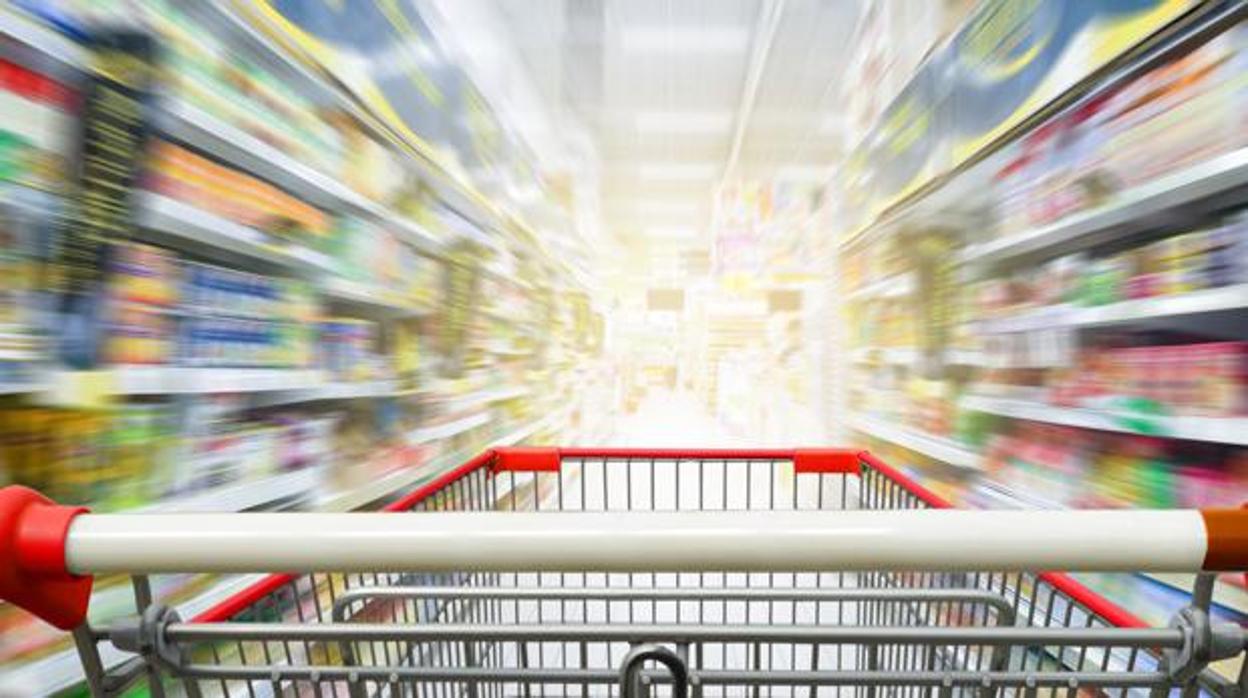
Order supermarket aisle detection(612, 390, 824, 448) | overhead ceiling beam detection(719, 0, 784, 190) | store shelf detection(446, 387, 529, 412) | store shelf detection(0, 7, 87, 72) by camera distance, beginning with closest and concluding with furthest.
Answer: store shelf detection(0, 7, 87, 72) < store shelf detection(446, 387, 529, 412) < overhead ceiling beam detection(719, 0, 784, 190) < supermarket aisle detection(612, 390, 824, 448)

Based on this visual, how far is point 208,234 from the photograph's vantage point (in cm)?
95

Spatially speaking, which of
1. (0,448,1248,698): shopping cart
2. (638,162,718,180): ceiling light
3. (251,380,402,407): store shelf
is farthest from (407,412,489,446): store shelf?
(638,162,718,180): ceiling light

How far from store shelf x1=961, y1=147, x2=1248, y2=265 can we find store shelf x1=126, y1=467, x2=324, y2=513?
1.79 metres

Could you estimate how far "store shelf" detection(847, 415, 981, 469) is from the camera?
1.72m

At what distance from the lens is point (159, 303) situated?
89cm

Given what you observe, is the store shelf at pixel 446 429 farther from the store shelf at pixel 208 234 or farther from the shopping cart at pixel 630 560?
the shopping cart at pixel 630 560

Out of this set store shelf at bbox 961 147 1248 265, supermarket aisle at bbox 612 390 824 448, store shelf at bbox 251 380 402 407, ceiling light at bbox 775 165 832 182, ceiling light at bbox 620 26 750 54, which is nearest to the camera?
store shelf at bbox 961 147 1248 265

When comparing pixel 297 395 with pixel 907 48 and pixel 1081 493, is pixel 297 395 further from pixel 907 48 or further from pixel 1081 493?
pixel 907 48

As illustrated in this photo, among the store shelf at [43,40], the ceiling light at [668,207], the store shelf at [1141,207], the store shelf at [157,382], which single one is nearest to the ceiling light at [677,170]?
the ceiling light at [668,207]

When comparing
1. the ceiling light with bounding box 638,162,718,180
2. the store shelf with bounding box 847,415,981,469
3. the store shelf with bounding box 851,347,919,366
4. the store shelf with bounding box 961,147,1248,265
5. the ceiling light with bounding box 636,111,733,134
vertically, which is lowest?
the store shelf with bounding box 847,415,981,469

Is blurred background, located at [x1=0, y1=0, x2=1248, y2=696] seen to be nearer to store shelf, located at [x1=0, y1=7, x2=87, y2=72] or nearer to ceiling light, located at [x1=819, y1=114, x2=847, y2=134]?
store shelf, located at [x1=0, y1=7, x2=87, y2=72]

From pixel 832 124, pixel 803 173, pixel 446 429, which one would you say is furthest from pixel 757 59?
pixel 446 429

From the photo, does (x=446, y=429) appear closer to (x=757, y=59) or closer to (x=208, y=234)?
(x=208, y=234)

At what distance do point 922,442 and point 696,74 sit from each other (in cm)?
300
